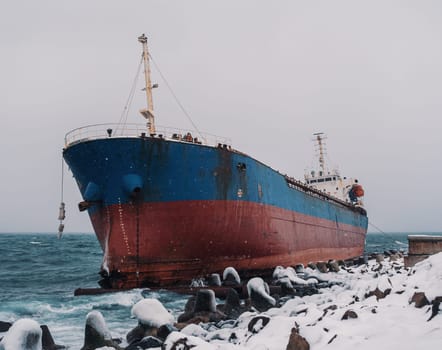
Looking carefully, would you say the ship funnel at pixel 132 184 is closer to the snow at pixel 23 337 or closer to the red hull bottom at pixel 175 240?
the red hull bottom at pixel 175 240

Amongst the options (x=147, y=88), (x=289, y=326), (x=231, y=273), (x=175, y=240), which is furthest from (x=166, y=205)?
(x=289, y=326)

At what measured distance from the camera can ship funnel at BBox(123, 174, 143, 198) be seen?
1198cm

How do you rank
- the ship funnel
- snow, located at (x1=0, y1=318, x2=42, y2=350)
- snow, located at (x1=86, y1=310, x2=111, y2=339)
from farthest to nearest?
1. the ship funnel
2. snow, located at (x1=86, y1=310, x2=111, y2=339)
3. snow, located at (x1=0, y1=318, x2=42, y2=350)

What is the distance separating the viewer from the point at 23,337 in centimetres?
604

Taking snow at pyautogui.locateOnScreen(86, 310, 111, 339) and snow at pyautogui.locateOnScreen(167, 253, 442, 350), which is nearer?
snow at pyautogui.locateOnScreen(167, 253, 442, 350)

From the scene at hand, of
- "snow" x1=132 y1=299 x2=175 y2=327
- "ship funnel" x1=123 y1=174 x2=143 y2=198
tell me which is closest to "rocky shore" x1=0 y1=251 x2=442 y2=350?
"snow" x1=132 y1=299 x2=175 y2=327

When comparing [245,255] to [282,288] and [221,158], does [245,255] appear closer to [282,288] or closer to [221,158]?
[282,288]

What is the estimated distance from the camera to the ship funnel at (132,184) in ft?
39.3

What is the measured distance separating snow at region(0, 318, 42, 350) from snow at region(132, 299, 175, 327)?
1.67 meters

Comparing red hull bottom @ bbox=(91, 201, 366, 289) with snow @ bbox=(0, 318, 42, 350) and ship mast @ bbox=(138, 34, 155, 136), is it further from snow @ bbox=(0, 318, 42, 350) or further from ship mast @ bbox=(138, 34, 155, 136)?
snow @ bbox=(0, 318, 42, 350)

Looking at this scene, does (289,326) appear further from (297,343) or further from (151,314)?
(151,314)

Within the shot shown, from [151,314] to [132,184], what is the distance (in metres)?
5.57

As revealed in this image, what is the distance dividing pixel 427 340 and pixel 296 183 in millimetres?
16414

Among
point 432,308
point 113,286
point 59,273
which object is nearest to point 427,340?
point 432,308
